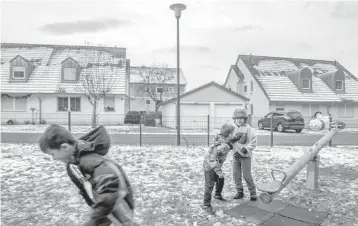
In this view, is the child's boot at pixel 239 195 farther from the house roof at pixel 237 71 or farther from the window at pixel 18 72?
the house roof at pixel 237 71

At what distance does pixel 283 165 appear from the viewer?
26.1 ft

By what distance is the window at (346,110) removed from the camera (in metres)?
29.1

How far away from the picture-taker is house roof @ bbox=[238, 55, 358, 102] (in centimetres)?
2827

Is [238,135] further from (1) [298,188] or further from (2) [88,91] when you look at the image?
(2) [88,91]

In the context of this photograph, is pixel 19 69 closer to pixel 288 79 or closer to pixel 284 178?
pixel 288 79

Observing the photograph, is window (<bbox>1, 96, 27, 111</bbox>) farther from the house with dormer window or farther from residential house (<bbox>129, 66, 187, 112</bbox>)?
the house with dormer window

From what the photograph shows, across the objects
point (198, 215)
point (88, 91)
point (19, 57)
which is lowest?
point (198, 215)

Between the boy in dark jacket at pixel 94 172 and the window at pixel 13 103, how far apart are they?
89.4 ft

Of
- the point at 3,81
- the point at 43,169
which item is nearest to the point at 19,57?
the point at 3,81

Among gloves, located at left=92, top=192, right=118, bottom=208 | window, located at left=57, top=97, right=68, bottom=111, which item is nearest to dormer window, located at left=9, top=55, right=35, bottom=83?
window, located at left=57, top=97, right=68, bottom=111

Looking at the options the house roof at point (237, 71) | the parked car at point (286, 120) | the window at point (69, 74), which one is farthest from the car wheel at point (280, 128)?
the window at point (69, 74)

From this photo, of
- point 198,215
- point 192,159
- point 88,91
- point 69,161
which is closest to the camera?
point 69,161

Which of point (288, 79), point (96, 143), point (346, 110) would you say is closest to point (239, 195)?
point (96, 143)

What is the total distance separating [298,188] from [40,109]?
24.9 meters
